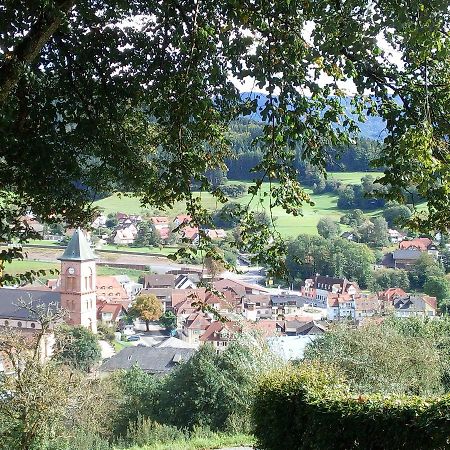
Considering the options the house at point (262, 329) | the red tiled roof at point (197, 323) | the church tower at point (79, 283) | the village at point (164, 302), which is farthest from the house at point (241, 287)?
the house at point (262, 329)

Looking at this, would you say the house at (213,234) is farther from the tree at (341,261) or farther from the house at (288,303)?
the house at (288,303)

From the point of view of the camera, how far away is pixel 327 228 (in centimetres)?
4528

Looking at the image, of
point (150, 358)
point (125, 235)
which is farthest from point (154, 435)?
point (125, 235)

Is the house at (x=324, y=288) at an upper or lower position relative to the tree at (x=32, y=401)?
lower

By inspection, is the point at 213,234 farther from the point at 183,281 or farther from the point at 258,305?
the point at 183,281

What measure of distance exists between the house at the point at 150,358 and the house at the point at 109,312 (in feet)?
50.7

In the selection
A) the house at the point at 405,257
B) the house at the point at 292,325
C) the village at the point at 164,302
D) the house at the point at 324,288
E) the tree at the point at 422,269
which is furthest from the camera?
the house at the point at 405,257

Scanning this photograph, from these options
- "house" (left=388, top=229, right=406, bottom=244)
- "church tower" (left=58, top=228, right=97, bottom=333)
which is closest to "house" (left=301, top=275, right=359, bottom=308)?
"house" (left=388, top=229, right=406, bottom=244)

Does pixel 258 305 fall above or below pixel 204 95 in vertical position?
below

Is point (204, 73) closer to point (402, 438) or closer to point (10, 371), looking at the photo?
point (402, 438)

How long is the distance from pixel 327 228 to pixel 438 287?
8896mm

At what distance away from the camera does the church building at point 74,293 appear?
136 feet

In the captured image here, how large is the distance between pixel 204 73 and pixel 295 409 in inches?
203

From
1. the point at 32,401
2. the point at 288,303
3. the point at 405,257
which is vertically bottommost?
the point at 288,303
